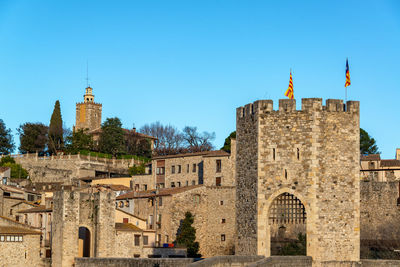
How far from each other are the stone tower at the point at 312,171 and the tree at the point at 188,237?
2263cm

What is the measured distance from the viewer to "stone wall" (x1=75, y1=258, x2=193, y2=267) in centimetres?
3030

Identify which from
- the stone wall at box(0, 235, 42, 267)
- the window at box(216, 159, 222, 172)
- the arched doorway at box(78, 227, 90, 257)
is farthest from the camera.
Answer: the window at box(216, 159, 222, 172)

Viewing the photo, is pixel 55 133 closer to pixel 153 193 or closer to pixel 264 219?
pixel 153 193

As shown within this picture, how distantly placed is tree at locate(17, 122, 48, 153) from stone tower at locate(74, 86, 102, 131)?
1304 cm

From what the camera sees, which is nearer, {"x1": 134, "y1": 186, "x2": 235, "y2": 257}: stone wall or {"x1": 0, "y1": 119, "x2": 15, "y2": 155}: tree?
{"x1": 134, "y1": 186, "x2": 235, "y2": 257}: stone wall

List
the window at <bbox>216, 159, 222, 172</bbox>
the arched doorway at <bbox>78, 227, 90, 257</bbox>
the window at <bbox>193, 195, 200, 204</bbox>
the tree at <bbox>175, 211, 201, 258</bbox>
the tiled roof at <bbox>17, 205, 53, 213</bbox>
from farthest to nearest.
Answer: the window at <bbox>216, 159, 222, 172</bbox> < the window at <bbox>193, 195, 200, 204</bbox> < the tiled roof at <bbox>17, 205, 53, 213</bbox> < the tree at <bbox>175, 211, 201, 258</bbox> < the arched doorway at <bbox>78, 227, 90, 257</bbox>

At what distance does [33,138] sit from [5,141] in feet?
14.6

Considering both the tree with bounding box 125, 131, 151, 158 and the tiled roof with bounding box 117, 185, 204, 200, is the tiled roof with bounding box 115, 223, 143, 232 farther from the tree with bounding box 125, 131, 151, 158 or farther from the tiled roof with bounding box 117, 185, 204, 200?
the tree with bounding box 125, 131, 151, 158

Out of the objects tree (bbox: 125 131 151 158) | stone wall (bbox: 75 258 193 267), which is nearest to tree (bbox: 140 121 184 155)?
tree (bbox: 125 131 151 158)

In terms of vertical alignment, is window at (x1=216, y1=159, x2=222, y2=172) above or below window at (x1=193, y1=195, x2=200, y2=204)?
above

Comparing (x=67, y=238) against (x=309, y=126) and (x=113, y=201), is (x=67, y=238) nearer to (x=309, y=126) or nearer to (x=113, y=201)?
(x=113, y=201)

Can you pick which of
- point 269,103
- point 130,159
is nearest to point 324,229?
point 269,103

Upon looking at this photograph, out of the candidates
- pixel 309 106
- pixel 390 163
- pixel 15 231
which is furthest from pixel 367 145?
pixel 309 106

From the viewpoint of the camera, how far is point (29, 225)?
49.6m
